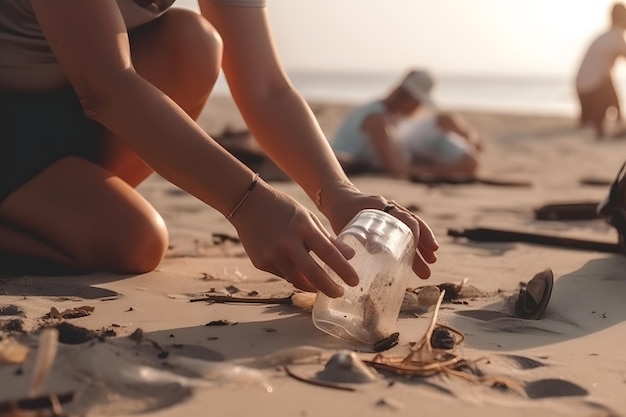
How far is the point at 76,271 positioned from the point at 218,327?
2.27 feet

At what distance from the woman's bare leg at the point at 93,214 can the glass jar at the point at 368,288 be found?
29.2 inches

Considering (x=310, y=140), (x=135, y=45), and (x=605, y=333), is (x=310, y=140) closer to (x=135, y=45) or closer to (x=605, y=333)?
(x=135, y=45)

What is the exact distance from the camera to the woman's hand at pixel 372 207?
187 cm

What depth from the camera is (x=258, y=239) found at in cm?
171

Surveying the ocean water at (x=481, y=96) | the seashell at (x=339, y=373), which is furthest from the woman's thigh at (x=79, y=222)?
the ocean water at (x=481, y=96)

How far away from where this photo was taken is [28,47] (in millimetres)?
2301

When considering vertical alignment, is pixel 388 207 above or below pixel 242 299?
above

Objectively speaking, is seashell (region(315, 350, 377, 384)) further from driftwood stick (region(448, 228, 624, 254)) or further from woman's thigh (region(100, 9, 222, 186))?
driftwood stick (region(448, 228, 624, 254))

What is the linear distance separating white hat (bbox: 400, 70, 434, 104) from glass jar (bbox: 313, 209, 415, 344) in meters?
4.31

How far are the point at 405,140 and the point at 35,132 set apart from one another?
4.25m

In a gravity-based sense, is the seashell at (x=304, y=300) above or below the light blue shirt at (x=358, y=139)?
above

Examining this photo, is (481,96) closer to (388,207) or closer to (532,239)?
(532,239)

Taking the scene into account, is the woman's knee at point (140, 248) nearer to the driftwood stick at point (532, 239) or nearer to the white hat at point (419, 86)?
the driftwood stick at point (532, 239)

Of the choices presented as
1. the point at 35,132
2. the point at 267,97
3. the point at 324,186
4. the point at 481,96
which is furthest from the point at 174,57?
the point at 481,96
